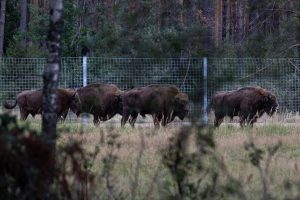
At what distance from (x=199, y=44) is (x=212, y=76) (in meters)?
0.74

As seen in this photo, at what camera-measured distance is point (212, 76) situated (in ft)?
25.5

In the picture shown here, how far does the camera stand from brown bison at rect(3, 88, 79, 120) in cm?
1852

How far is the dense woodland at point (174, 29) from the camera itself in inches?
279

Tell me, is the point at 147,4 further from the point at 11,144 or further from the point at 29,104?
the point at 29,104

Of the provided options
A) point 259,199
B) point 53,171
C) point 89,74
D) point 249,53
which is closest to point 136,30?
point 259,199

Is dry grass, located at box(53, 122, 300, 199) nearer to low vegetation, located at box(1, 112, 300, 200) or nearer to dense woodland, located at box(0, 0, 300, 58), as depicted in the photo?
low vegetation, located at box(1, 112, 300, 200)

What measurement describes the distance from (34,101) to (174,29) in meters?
12.2

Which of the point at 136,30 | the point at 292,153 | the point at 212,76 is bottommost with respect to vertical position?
the point at 292,153

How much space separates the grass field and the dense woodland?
1.02 m

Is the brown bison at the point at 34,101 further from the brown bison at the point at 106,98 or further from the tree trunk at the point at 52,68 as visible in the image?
the tree trunk at the point at 52,68

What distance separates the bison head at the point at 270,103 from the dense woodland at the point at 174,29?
1.11 meters

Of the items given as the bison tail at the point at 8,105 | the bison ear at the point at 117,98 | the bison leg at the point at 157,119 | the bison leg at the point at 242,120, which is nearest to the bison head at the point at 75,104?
the bison ear at the point at 117,98

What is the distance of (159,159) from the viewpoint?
31.5 ft

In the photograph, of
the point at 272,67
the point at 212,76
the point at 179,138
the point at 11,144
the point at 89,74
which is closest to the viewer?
the point at 11,144
